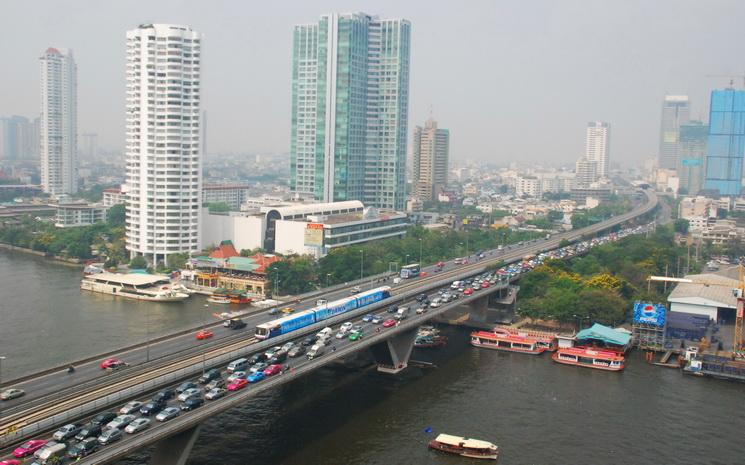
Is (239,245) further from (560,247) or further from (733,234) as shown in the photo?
(733,234)

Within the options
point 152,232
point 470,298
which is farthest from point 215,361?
point 152,232

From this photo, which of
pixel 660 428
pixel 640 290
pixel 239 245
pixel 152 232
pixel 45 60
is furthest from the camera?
pixel 45 60

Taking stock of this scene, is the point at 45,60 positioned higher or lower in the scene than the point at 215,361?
higher

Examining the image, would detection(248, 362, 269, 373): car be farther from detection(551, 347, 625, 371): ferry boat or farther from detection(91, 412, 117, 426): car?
detection(551, 347, 625, 371): ferry boat

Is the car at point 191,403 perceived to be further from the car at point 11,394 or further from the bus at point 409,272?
the bus at point 409,272

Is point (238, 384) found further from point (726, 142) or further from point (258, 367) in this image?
point (726, 142)

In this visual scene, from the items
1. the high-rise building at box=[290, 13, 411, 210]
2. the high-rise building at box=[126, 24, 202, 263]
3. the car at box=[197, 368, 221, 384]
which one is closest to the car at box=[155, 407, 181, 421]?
the car at box=[197, 368, 221, 384]
